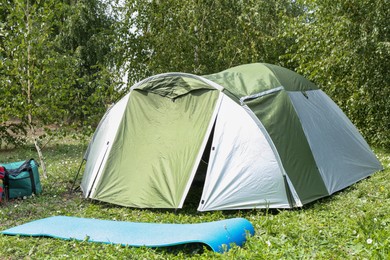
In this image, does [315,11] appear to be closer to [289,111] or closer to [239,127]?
[289,111]

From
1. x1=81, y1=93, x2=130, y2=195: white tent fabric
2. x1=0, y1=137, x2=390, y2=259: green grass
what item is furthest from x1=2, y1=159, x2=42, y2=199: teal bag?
x1=81, y1=93, x2=130, y2=195: white tent fabric

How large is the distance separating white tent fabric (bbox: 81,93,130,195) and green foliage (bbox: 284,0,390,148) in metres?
5.04

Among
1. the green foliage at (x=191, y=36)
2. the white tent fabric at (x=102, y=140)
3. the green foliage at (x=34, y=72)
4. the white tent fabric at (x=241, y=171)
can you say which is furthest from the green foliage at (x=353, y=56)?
the white tent fabric at (x=102, y=140)

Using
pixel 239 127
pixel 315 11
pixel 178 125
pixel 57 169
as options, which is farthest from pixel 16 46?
pixel 315 11

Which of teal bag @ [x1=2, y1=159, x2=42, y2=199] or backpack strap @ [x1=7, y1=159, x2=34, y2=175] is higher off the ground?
backpack strap @ [x1=7, y1=159, x2=34, y2=175]

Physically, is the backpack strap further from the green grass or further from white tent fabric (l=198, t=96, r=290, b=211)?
white tent fabric (l=198, t=96, r=290, b=211)

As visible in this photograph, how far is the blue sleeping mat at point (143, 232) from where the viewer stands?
14.0 feet

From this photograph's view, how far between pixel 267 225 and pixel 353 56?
6.12 metres

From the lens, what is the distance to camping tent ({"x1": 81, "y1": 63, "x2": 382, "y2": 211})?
19.2 feet

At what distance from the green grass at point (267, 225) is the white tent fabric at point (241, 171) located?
0.52 feet

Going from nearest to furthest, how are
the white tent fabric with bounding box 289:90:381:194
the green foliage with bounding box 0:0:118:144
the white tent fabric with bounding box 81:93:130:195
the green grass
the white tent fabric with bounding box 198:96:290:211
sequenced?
the green grass < the white tent fabric with bounding box 198:96:290:211 < the white tent fabric with bounding box 289:90:381:194 < the white tent fabric with bounding box 81:93:130:195 < the green foliage with bounding box 0:0:118:144

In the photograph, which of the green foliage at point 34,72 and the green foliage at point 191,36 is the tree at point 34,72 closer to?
the green foliage at point 34,72

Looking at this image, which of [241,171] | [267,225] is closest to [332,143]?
[241,171]

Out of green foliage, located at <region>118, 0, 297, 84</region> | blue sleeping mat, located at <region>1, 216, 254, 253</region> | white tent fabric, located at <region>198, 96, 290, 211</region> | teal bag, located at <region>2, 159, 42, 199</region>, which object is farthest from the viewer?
green foliage, located at <region>118, 0, 297, 84</region>
